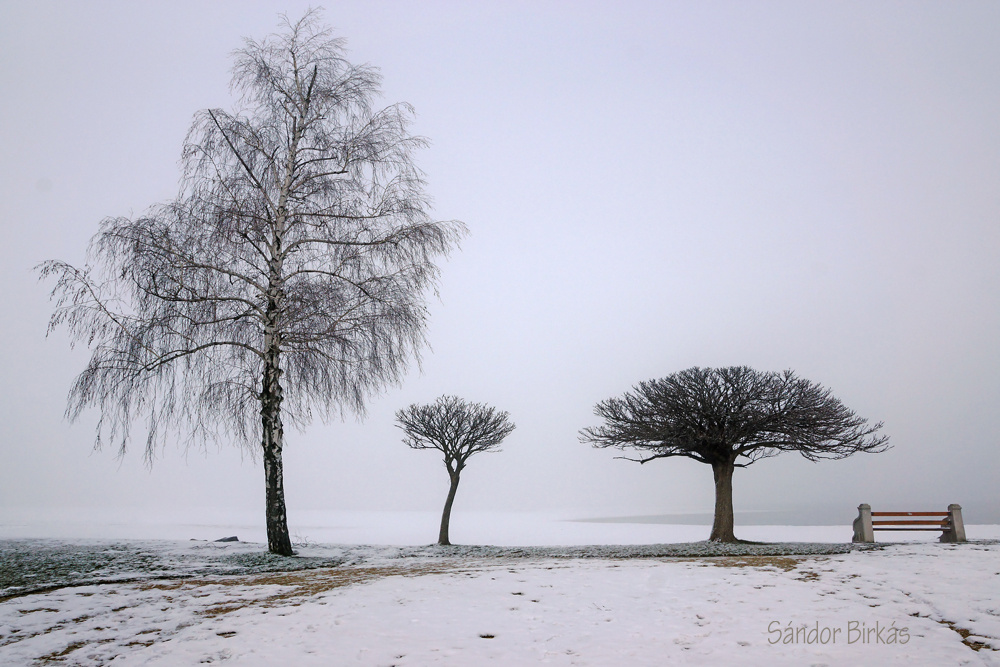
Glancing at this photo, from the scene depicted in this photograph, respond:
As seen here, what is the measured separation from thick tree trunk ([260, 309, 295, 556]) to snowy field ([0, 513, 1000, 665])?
99.1 inches

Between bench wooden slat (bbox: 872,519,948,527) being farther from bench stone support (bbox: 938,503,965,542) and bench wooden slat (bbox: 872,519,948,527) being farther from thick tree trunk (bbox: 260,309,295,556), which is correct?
thick tree trunk (bbox: 260,309,295,556)

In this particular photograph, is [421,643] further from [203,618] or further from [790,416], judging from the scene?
[790,416]

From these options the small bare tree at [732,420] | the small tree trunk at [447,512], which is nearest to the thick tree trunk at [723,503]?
the small bare tree at [732,420]

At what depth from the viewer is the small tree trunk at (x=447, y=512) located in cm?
2184

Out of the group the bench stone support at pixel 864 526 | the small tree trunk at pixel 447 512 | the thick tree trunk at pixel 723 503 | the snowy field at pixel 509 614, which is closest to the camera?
the snowy field at pixel 509 614

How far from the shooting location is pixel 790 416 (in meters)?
19.0

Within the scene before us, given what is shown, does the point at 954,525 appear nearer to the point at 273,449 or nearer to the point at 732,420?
the point at 732,420

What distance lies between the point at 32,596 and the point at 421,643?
6.04m

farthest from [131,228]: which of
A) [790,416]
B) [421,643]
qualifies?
[790,416]

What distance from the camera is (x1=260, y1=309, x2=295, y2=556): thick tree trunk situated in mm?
13859

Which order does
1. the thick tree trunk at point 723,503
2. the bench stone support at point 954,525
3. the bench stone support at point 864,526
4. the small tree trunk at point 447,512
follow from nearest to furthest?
1. the bench stone support at point 954,525
2. the bench stone support at point 864,526
3. the thick tree trunk at point 723,503
4. the small tree trunk at point 447,512
